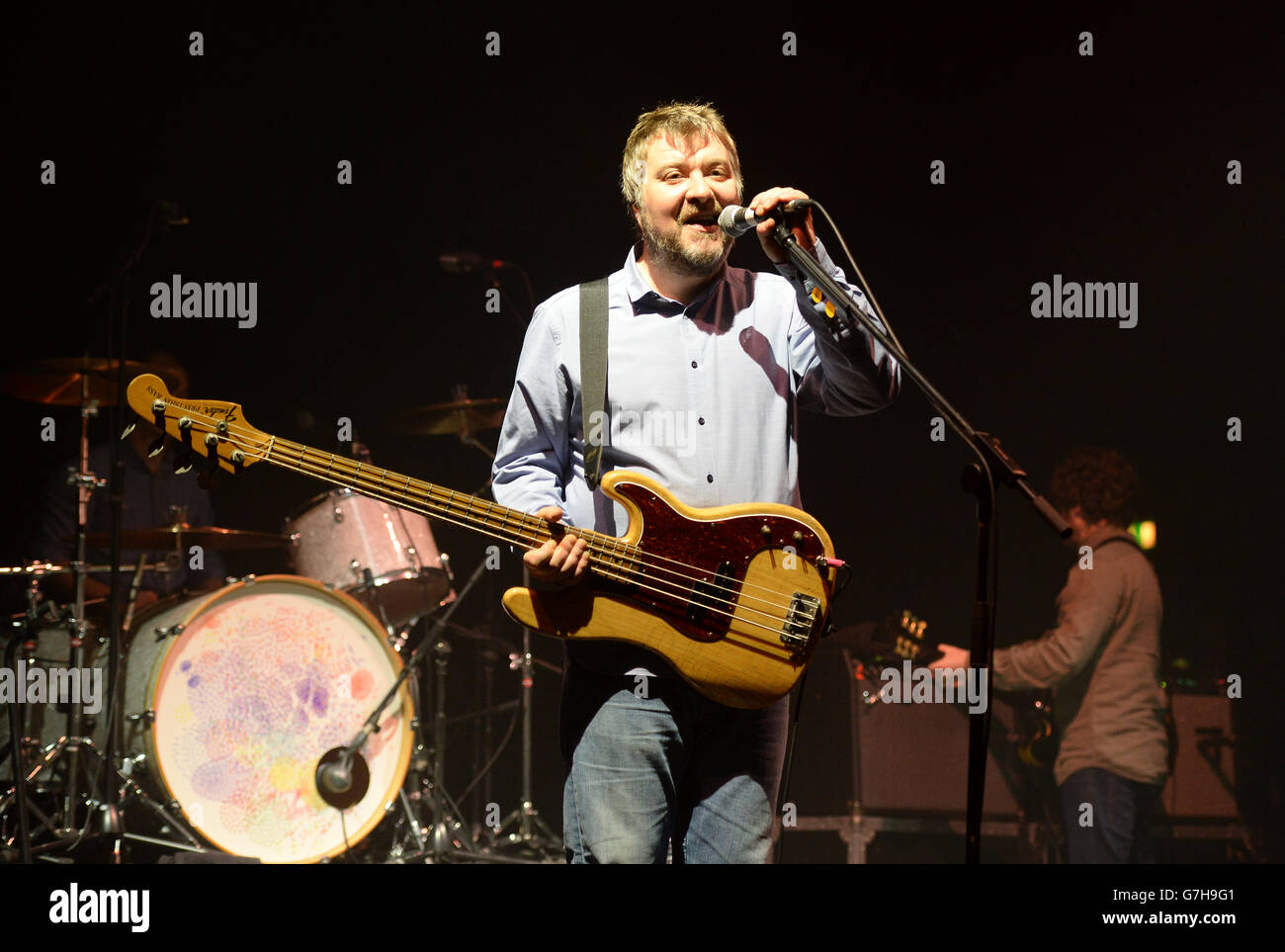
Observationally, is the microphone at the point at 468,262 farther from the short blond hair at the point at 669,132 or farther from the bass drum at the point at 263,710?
the short blond hair at the point at 669,132

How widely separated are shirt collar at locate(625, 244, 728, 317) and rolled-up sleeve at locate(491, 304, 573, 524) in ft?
0.66

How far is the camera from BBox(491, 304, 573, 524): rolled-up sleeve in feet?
8.86

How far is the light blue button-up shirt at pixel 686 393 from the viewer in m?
2.63

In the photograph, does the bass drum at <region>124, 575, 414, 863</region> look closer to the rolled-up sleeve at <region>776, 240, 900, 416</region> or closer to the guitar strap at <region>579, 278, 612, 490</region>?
the guitar strap at <region>579, 278, 612, 490</region>

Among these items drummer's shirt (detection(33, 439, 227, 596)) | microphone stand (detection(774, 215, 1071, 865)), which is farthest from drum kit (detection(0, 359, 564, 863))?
microphone stand (detection(774, 215, 1071, 865))

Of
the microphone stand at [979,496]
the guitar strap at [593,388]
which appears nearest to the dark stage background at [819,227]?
the guitar strap at [593,388]

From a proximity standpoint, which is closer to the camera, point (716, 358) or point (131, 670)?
point (716, 358)

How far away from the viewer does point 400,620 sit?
516 centimetres

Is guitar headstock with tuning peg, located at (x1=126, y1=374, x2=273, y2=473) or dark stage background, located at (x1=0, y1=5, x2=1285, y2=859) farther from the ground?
dark stage background, located at (x1=0, y1=5, x2=1285, y2=859)

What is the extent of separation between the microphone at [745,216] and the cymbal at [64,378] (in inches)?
104
